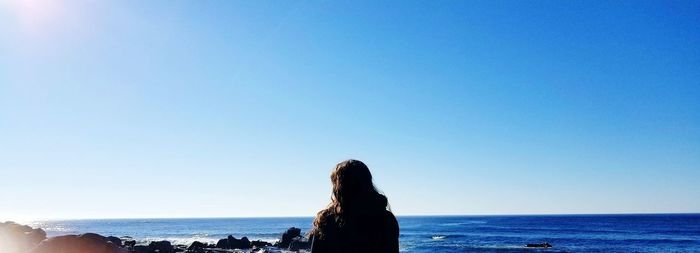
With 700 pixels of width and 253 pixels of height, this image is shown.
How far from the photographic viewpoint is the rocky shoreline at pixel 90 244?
12.6m

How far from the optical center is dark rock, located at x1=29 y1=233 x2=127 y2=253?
490 inches

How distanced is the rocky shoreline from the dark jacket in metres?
0.25

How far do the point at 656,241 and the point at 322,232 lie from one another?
6936 centimetres

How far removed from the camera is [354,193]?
3.53 metres

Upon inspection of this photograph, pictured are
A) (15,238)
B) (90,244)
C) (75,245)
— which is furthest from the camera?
(15,238)

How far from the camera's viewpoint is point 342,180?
353 centimetres

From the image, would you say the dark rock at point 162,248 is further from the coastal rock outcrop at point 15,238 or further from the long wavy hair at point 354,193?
the long wavy hair at point 354,193

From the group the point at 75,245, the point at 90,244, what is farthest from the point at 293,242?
the point at 75,245

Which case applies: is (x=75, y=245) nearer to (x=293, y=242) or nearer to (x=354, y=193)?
(x=354, y=193)

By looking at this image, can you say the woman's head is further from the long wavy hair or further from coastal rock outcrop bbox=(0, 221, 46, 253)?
coastal rock outcrop bbox=(0, 221, 46, 253)

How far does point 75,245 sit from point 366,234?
11.4 metres

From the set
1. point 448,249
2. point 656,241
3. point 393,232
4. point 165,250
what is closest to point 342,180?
point 393,232

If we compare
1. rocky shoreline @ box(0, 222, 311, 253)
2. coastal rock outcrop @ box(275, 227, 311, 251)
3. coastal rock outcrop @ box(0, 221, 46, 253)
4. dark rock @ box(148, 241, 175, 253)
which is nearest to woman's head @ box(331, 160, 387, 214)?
rocky shoreline @ box(0, 222, 311, 253)

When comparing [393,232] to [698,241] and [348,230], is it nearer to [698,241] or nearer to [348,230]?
[348,230]
